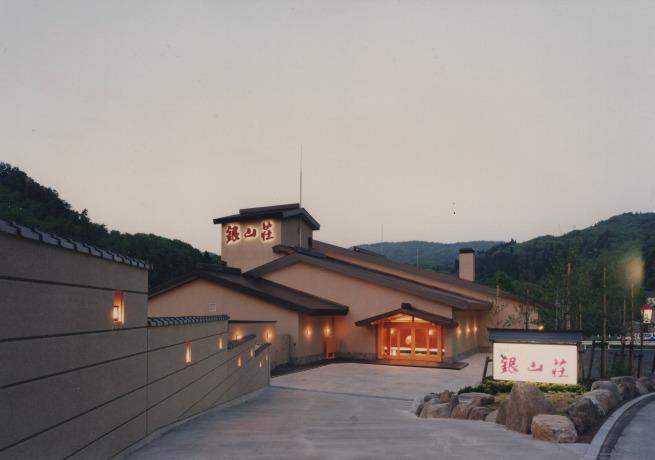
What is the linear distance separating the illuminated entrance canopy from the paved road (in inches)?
127

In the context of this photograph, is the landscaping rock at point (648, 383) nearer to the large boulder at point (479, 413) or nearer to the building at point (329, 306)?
the large boulder at point (479, 413)

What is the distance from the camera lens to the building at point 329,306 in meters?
34.2

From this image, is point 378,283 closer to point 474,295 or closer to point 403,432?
point 474,295

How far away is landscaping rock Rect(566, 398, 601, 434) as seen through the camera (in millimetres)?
11781

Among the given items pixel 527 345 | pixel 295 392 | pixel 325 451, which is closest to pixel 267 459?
pixel 325 451

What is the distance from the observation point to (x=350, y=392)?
2338 centimetres

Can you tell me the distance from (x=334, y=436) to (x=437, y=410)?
5.42 meters

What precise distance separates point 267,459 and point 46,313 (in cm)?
421

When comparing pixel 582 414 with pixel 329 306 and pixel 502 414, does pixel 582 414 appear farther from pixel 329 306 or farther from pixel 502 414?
pixel 329 306

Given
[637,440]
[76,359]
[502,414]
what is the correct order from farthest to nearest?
[502,414] → [637,440] → [76,359]

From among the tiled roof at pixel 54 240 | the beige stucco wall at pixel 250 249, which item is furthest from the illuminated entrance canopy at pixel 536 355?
the beige stucco wall at pixel 250 249

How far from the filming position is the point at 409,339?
119 ft

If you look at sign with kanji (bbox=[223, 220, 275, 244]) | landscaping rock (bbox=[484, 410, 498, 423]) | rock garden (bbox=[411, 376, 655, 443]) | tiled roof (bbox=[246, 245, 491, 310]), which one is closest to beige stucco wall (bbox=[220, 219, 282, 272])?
sign with kanji (bbox=[223, 220, 275, 244])

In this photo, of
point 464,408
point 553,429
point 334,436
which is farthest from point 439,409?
point 553,429
